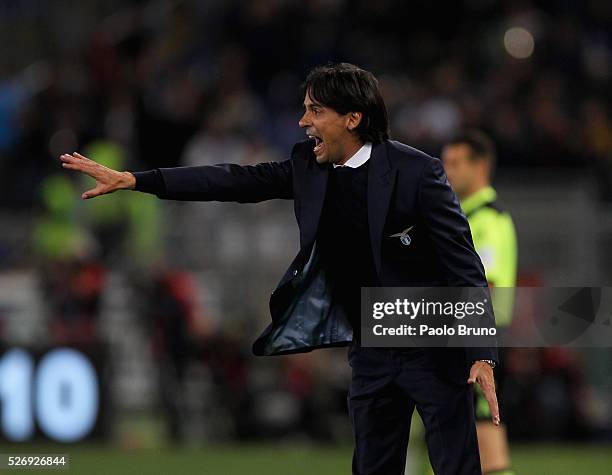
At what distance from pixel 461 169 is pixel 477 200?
0.22m

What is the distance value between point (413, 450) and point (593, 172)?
592 cm

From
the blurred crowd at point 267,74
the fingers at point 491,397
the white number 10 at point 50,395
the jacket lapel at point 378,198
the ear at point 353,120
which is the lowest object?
the fingers at point 491,397

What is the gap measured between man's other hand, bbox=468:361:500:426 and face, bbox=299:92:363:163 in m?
0.99

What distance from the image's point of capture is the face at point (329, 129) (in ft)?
18.6

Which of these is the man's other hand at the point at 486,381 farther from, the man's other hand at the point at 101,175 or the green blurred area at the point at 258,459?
the green blurred area at the point at 258,459

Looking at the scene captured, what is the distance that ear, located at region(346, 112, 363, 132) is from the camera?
5672mm

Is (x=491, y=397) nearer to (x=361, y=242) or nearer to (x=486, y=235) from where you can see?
(x=361, y=242)

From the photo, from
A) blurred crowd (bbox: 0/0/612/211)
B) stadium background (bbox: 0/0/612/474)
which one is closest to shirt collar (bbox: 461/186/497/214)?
stadium background (bbox: 0/0/612/474)

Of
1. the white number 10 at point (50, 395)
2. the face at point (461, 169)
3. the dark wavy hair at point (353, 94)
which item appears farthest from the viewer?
the white number 10 at point (50, 395)

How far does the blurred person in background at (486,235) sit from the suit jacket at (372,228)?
1.67 metres

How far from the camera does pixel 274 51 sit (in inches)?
650

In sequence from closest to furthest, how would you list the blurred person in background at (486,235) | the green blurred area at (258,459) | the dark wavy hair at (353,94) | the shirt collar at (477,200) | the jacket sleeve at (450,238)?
1. the jacket sleeve at (450,238)
2. the dark wavy hair at (353,94)
3. the blurred person in background at (486,235)
4. the shirt collar at (477,200)
5. the green blurred area at (258,459)

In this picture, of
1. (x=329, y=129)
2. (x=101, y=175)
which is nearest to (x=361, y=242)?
(x=329, y=129)

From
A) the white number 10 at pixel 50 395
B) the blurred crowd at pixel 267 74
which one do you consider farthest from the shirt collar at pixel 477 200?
the blurred crowd at pixel 267 74
